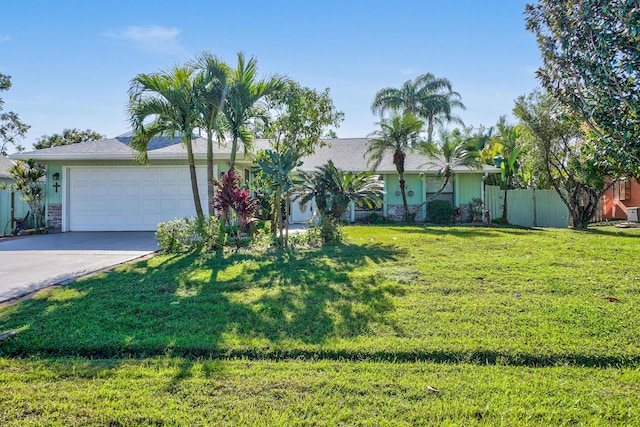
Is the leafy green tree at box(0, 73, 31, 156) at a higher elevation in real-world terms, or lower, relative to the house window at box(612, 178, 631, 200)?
higher

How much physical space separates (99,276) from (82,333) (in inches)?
123

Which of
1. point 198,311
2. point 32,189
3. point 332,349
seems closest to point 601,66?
point 332,349

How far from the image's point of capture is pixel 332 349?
147 inches

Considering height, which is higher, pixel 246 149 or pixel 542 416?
pixel 246 149

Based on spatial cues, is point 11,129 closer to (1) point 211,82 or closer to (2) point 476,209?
(1) point 211,82

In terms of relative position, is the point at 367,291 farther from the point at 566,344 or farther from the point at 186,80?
the point at 186,80

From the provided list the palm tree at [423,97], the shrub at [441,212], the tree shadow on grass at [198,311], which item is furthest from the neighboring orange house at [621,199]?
the tree shadow on grass at [198,311]

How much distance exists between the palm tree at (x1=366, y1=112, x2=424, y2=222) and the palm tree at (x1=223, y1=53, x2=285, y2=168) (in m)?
8.16

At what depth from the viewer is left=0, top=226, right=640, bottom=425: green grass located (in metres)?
2.73

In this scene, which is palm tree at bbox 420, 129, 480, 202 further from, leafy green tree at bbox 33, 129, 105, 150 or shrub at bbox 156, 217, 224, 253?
leafy green tree at bbox 33, 129, 105, 150

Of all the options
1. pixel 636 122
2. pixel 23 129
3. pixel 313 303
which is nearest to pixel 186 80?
pixel 313 303

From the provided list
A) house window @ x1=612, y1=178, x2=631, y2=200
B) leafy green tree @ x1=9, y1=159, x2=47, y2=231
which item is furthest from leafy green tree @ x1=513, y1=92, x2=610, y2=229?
leafy green tree @ x1=9, y1=159, x2=47, y2=231

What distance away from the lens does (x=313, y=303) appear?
5188 millimetres

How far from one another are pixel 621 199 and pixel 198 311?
2502cm
